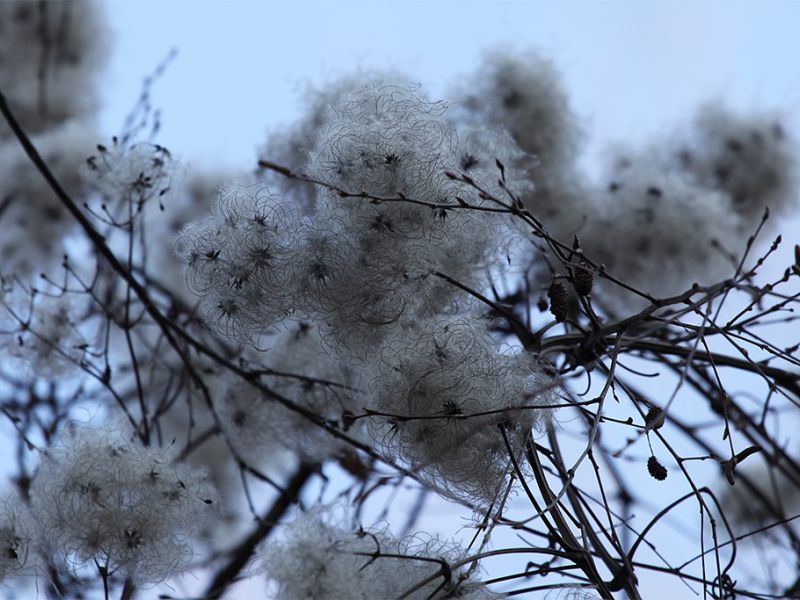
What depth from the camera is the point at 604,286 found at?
3.39 m

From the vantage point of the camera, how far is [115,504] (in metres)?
1.80

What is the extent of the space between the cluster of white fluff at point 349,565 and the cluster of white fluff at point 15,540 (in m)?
0.47

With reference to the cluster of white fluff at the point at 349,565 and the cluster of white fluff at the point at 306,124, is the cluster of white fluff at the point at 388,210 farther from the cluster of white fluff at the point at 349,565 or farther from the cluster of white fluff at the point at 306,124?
the cluster of white fluff at the point at 306,124

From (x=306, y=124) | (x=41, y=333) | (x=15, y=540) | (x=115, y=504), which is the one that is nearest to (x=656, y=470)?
(x=115, y=504)

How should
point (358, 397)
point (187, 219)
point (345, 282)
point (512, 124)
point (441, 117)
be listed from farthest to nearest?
point (187, 219), point (512, 124), point (358, 397), point (441, 117), point (345, 282)

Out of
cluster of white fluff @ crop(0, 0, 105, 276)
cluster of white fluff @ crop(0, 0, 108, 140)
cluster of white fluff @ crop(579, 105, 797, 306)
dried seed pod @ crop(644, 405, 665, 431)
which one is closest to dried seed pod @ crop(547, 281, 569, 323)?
dried seed pod @ crop(644, 405, 665, 431)

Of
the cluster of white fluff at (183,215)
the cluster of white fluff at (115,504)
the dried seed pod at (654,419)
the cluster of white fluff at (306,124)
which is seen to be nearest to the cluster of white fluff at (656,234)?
the cluster of white fluff at (306,124)

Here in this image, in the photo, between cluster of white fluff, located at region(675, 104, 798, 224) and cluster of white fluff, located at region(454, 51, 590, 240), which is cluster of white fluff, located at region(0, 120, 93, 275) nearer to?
cluster of white fluff, located at region(454, 51, 590, 240)

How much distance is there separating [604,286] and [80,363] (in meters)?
1.85

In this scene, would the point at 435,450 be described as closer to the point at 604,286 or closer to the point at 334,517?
the point at 334,517

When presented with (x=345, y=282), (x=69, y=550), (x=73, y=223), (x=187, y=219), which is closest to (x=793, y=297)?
(x=345, y=282)

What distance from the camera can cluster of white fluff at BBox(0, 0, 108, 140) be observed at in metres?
4.61

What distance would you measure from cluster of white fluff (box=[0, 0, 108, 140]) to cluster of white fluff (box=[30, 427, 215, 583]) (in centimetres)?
310

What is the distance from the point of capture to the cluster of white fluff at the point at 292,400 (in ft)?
7.89
